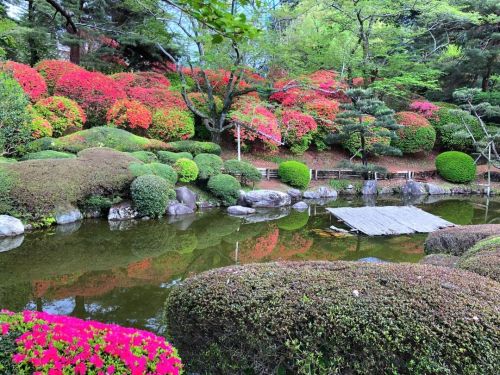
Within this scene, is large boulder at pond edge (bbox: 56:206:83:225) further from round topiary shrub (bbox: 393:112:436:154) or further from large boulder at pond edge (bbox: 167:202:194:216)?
round topiary shrub (bbox: 393:112:436:154)

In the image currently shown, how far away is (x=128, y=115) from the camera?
12719mm

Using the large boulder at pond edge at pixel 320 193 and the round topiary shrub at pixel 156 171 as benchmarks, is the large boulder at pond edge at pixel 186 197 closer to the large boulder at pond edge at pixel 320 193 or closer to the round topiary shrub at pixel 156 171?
the round topiary shrub at pixel 156 171

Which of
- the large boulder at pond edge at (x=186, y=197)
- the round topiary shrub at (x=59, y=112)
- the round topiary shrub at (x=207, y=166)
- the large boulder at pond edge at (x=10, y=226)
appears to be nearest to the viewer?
the large boulder at pond edge at (x=10, y=226)

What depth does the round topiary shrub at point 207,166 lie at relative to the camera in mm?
11133

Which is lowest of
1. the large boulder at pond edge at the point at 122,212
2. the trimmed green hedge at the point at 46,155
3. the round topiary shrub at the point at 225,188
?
the large boulder at pond edge at the point at 122,212

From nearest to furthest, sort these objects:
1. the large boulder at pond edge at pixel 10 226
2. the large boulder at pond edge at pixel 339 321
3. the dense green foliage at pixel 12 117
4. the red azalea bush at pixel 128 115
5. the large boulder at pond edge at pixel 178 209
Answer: the large boulder at pond edge at pixel 339 321 → the large boulder at pond edge at pixel 10 226 → the dense green foliage at pixel 12 117 → the large boulder at pond edge at pixel 178 209 → the red azalea bush at pixel 128 115

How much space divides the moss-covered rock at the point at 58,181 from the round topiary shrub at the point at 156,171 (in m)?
0.19

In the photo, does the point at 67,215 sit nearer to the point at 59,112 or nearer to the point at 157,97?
the point at 59,112

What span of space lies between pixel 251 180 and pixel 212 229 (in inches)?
168

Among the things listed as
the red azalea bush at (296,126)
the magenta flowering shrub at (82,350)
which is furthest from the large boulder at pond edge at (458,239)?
the red azalea bush at (296,126)

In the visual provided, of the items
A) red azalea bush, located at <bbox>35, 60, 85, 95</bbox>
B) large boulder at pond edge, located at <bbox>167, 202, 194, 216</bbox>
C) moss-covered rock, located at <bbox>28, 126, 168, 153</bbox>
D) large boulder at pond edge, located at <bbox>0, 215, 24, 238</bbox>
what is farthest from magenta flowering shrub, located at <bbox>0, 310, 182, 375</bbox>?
red azalea bush, located at <bbox>35, 60, 85, 95</bbox>

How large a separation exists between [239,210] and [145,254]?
4.17 meters

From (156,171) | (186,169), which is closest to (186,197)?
(186,169)

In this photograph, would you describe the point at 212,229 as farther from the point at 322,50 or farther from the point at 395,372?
the point at 322,50
